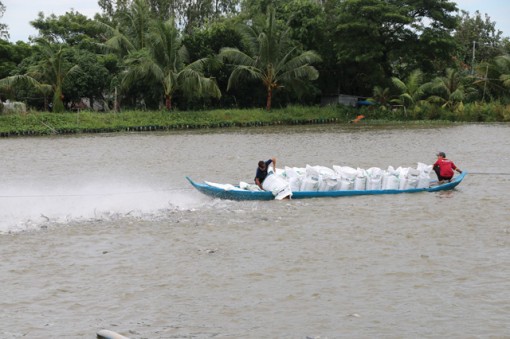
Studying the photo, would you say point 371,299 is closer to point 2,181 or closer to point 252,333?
point 252,333

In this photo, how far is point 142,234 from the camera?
39.9ft

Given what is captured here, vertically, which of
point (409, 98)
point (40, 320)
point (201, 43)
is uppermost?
point (201, 43)

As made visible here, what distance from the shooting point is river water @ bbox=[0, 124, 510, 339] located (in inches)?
309

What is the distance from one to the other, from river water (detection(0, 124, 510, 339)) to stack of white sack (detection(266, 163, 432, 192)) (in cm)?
36

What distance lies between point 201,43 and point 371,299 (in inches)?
1371

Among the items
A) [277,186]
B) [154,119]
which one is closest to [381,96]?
[154,119]

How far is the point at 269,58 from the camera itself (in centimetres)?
4091

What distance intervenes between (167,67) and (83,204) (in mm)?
24339

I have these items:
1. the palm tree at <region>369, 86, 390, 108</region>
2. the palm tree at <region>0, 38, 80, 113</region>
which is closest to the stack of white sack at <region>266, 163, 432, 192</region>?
the palm tree at <region>0, 38, 80, 113</region>

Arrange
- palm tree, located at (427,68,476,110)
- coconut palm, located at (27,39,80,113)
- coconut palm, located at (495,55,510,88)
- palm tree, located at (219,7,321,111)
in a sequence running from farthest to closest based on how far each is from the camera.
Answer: palm tree, located at (427,68,476,110), coconut palm, located at (495,55,510,88), palm tree, located at (219,7,321,111), coconut palm, located at (27,39,80,113)

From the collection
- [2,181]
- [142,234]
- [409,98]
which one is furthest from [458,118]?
[142,234]

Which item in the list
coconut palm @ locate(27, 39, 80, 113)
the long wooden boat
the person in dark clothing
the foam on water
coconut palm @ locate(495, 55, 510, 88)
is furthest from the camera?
coconut palm @ locate(495, 55, 510, 88)

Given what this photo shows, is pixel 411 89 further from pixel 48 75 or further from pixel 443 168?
pixel 443 168

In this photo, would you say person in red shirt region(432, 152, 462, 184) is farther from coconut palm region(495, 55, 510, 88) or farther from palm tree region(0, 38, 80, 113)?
coconut palm region(495, 55, 510, 88)
